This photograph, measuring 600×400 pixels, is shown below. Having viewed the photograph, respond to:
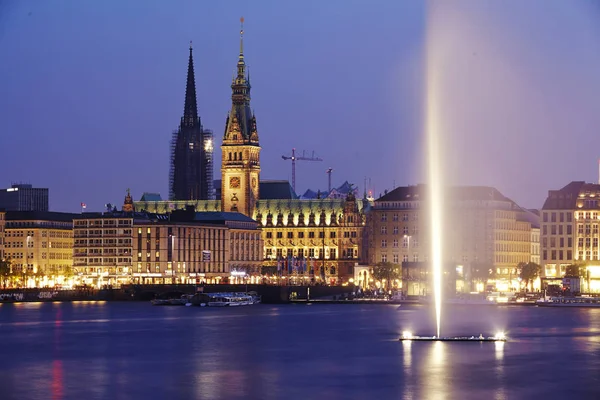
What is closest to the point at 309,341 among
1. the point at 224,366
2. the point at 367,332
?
the point at 367,332

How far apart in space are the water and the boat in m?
30.8

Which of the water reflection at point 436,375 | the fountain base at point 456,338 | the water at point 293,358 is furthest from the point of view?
the fountain base at point 456,338

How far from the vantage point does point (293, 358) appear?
99938mm

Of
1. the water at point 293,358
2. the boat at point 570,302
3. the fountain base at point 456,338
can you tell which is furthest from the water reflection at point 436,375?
the boat at point 570,302

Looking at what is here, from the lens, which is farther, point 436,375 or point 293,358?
point 293,358

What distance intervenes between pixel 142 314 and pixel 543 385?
9037cm

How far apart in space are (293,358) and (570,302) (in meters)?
98.9

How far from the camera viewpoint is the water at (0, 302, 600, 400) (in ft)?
262

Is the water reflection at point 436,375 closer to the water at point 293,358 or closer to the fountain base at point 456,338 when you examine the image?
the water at point 293,358

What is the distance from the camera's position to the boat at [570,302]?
187 meters

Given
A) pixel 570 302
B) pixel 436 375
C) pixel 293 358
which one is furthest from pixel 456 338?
pixel 570 302

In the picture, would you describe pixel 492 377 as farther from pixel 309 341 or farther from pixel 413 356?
pixel 309 341

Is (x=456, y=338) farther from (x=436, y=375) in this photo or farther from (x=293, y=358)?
(x=436, y=375)

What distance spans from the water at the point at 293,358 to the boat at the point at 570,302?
3082 cm
